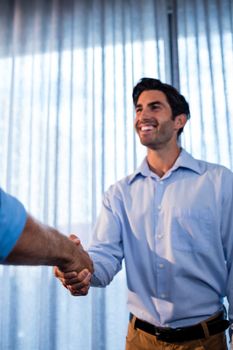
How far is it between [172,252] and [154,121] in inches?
24.8

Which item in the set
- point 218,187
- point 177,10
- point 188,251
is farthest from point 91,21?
point 188,251

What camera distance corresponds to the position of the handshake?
133 cm

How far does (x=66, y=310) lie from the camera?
2.24 m

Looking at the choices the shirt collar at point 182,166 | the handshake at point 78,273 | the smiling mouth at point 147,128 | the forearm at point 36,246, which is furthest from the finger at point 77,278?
the smiling mouth at point 147,128

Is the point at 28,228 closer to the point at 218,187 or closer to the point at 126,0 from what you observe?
the point at 218,187

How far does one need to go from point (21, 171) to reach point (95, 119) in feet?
1.87

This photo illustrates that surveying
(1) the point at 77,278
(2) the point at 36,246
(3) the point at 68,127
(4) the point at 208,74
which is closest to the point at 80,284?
(1) the point at 77,278

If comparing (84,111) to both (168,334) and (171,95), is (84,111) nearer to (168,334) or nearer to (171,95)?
(171,95)

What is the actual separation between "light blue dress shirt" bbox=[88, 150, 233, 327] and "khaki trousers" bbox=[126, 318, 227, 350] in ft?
0.21

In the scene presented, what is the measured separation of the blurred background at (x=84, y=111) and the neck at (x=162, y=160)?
0.54 meters

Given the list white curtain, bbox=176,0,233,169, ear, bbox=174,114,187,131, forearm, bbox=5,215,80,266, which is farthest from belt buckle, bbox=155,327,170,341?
white curtain, bbox=176,0,233,169

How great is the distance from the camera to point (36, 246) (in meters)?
0.87

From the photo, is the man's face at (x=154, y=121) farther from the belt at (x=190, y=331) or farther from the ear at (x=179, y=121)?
the belt at (x=190, y=331)

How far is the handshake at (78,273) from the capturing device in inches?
52.3
